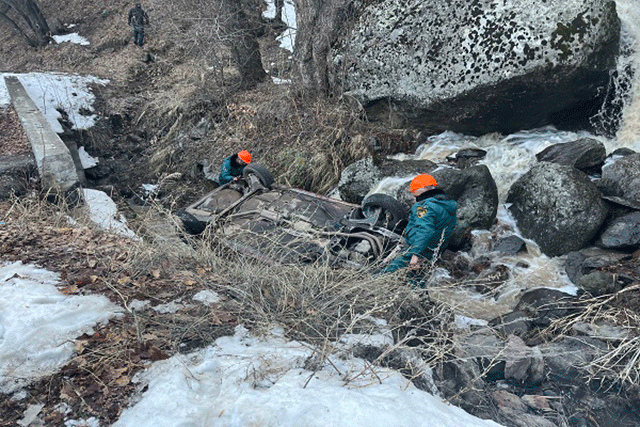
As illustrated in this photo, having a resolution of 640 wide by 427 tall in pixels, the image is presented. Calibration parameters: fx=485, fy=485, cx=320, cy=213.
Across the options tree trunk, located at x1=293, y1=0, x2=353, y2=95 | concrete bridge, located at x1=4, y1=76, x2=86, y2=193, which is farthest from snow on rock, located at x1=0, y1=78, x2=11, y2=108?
tree trunk, located at x1=293, y1=0, x2=353, y2=95

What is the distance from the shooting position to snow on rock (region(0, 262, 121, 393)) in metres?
2.97

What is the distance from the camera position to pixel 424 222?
200 inches

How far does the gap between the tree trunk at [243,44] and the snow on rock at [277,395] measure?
9624 mm

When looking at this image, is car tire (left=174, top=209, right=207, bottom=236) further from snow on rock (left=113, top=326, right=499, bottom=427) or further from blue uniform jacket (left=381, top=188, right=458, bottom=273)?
snow on rock (left=113, top=326, right=499, bottom=427)

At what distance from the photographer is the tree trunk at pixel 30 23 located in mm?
17578

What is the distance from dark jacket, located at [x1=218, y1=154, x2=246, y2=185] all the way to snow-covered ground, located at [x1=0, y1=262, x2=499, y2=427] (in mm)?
4466

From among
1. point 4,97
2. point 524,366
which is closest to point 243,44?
point 4,97

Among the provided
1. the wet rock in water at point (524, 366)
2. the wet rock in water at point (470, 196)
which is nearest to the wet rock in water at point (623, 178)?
the wet rock in water at point (470, 196)

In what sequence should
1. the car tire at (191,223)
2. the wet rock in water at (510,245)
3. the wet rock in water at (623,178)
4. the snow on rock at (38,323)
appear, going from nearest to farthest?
the snow on rock at (38,323)
the car tire at (191,223)
the wet rock in water at (623,178)
the wet rock in water at (510,245)

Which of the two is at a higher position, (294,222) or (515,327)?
(294,222)

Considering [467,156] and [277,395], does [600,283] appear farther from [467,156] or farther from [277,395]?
[277,395]

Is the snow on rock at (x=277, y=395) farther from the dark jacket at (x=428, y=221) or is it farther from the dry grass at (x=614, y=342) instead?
the dark jacket at (x=428, y=221)

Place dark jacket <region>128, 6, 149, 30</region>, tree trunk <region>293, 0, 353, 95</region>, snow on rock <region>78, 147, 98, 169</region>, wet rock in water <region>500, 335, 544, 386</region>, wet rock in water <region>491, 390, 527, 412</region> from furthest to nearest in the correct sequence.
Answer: dark jacket <region>128, 6, 149, 30</region>
snow on rock <region>78, 147, 98, 169</region>
tree trunk <region>293, 0, 353, 95</region>
wet rock in water <region>500, 335, 544, 386</region>
wet rock in water <region>491, 390, 527, 412</region>

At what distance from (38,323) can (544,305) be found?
187 inches
